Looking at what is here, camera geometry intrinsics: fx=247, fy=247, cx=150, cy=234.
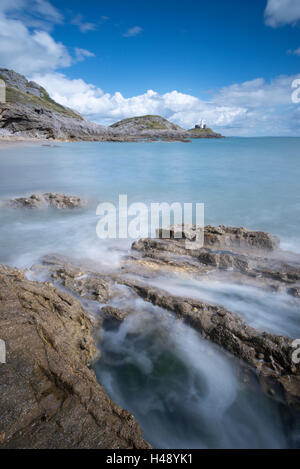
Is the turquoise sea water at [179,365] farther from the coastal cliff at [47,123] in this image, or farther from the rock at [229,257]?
the coastal cliff at [47,123]

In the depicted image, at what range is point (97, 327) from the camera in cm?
431

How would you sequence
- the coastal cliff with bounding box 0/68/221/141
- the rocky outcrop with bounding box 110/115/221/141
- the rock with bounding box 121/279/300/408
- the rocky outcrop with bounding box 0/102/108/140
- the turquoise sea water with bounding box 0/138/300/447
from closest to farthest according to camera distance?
the turquoise sea water with bounding box 0/138/300/447
the rock with bounding box 121/279/300/408
the rocky outcrop with bounding box 0/102/108/140
the coastal cliff with bounding box 0/68/221/141
the rocky outcrop with bounding box 110/115/221/141

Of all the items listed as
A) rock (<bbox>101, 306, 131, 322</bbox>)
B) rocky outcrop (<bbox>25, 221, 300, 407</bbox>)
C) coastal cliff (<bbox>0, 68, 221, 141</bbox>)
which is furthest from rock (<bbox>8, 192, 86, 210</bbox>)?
coastal cliff (<bbox>0, 68, 221, 141</bbox>)

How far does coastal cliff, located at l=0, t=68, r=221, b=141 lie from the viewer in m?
51.4

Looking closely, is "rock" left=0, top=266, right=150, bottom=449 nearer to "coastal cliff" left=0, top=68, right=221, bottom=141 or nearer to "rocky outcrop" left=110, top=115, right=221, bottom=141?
"coastal cliff" left=0, top=68, right=221, bottom=141

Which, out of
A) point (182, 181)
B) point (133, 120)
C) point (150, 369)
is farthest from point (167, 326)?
point (133, 120)

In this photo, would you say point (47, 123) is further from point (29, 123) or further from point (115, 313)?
point (115, 313)

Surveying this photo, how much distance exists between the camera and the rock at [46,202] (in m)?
10.7

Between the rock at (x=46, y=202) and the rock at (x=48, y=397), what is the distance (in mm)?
8248

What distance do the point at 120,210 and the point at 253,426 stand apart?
945cm

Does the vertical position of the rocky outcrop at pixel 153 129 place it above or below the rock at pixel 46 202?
above

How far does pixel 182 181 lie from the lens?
19078 millimetres

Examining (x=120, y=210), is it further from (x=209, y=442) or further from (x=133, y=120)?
(x=133, y=120)

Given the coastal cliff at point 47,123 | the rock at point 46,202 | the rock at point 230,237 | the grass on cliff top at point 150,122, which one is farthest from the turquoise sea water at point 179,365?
the grass on cliff top at point 150,122
